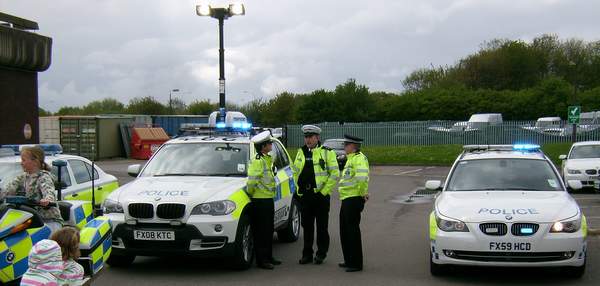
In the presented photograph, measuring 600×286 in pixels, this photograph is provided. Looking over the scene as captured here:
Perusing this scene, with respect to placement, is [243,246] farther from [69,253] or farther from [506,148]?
[506,148]

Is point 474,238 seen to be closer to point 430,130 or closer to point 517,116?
point 430,130

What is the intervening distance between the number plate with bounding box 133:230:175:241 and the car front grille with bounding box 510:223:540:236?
12.7 feet

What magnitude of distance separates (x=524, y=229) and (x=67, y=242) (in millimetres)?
4847

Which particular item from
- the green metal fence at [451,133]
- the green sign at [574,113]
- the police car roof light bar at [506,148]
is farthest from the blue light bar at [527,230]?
the green metal fence at [451,133]

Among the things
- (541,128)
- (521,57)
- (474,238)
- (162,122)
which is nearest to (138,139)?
(162,122)

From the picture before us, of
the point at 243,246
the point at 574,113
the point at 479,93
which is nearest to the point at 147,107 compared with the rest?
the point at 479,93

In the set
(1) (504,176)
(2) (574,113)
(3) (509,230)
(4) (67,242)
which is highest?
(2) (574,113)

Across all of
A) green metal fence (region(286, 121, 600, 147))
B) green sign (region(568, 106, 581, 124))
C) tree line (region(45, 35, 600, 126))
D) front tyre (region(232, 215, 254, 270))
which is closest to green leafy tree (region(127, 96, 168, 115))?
tree line (region(45, 35, 600, 126))

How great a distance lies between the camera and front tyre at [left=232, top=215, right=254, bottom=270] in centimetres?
838

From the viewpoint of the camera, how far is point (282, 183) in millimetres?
10281

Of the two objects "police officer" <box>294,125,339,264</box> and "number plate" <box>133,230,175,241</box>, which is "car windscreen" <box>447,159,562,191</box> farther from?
"number plate" <box>133,230,175,241</box>

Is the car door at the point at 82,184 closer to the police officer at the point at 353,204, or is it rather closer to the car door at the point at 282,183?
the car door at the point at 282,183

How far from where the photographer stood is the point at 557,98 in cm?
5266

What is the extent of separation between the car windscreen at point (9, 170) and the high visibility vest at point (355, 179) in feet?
15.8
